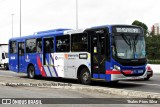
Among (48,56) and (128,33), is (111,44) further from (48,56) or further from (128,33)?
(48,56)

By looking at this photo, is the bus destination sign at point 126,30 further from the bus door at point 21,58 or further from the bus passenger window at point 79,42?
the bus door at point 21,58

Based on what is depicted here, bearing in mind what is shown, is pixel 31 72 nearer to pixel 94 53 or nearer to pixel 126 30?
pixel 94 53

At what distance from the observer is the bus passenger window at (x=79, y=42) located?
59.0 ft

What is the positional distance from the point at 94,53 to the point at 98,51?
360mm

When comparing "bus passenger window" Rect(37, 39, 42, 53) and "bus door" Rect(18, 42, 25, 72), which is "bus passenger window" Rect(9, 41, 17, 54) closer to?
"bus door" Rect(18, 42, 25, 72)

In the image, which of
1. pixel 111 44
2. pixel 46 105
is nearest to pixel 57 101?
pixel 46 105

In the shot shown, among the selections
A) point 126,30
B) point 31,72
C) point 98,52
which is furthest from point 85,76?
point 31,72

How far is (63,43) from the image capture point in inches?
784

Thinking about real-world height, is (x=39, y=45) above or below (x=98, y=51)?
above

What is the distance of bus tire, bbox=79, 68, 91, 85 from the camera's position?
17.9 meters

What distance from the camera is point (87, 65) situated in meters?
17.9

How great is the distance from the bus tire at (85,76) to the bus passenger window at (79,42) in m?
1.10

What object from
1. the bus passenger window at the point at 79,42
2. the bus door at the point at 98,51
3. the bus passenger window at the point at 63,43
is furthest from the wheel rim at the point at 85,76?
the bus passenger window at the point at 63,43

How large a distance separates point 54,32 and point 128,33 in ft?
17.8
